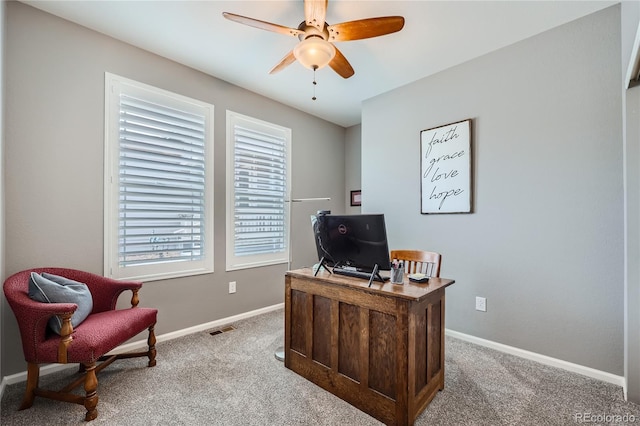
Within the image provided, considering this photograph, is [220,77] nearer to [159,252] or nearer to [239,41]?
[239,41]

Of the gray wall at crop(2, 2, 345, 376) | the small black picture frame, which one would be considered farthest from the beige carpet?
the small black picture frame

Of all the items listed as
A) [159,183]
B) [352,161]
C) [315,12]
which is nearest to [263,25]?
[315,12]

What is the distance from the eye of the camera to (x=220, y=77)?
130 inches

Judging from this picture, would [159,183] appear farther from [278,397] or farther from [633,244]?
[633,244]

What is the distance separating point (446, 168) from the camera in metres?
3.05

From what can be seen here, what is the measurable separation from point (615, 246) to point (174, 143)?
394cm

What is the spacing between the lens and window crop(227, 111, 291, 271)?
3441mm

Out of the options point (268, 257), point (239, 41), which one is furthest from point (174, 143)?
point (268, 257)

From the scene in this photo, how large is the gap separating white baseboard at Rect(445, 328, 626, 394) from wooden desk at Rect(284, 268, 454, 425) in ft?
3.37

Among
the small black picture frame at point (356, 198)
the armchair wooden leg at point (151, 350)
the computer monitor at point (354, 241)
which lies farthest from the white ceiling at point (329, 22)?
the armchair wooden leg at point (151, 350)

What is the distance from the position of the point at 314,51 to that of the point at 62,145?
2175 millimetres

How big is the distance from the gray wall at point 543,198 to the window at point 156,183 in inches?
100

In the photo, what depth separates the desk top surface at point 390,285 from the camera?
1.67 metres

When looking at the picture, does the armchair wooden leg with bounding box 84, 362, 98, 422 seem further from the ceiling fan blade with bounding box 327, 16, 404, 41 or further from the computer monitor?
the ceiling fan blade with bounding box 327, 16, 404, 41
